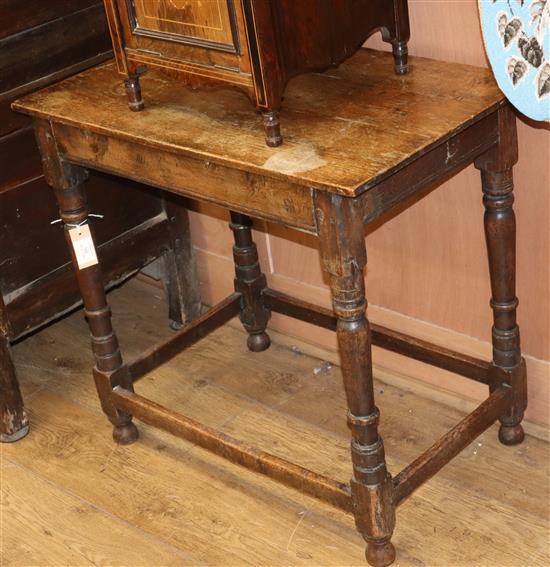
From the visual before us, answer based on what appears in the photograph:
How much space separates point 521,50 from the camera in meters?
1.87

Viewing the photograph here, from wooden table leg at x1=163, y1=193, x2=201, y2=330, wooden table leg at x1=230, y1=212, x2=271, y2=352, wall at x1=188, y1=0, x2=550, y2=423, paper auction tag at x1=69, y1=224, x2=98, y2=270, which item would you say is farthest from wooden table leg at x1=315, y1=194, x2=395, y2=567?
wooden table leg at x1=163, y1=193, x2=201, y2=330

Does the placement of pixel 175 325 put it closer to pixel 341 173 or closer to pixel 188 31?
pixel 188 31

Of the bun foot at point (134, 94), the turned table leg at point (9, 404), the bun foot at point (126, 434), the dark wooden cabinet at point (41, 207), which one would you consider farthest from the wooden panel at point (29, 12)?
the bun foot at point (126, 434)

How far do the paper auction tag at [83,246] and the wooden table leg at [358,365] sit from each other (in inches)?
27.1

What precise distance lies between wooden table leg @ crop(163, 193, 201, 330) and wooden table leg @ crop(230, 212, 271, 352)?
0.78 feet

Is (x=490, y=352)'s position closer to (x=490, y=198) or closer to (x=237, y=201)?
(x=490, y=198)

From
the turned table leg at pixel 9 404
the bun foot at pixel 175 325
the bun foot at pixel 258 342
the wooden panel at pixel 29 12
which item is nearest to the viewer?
the wooden panel at pixel 29 12

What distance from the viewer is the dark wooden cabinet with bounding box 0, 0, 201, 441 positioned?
7.86 ft

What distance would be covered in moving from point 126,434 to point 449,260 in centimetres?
86

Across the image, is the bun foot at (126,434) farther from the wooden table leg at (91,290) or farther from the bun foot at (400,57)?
the bun foot at (400,57)

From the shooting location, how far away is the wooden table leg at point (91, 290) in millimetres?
2260

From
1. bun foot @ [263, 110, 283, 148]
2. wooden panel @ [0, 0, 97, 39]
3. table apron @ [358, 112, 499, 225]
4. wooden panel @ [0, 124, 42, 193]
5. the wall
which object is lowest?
the wall

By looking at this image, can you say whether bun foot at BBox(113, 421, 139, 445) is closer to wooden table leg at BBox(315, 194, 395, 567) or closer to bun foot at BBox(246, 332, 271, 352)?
bun foot at BBox(246, 332, 271, 352)

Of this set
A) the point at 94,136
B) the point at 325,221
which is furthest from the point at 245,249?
the point at 325,221
